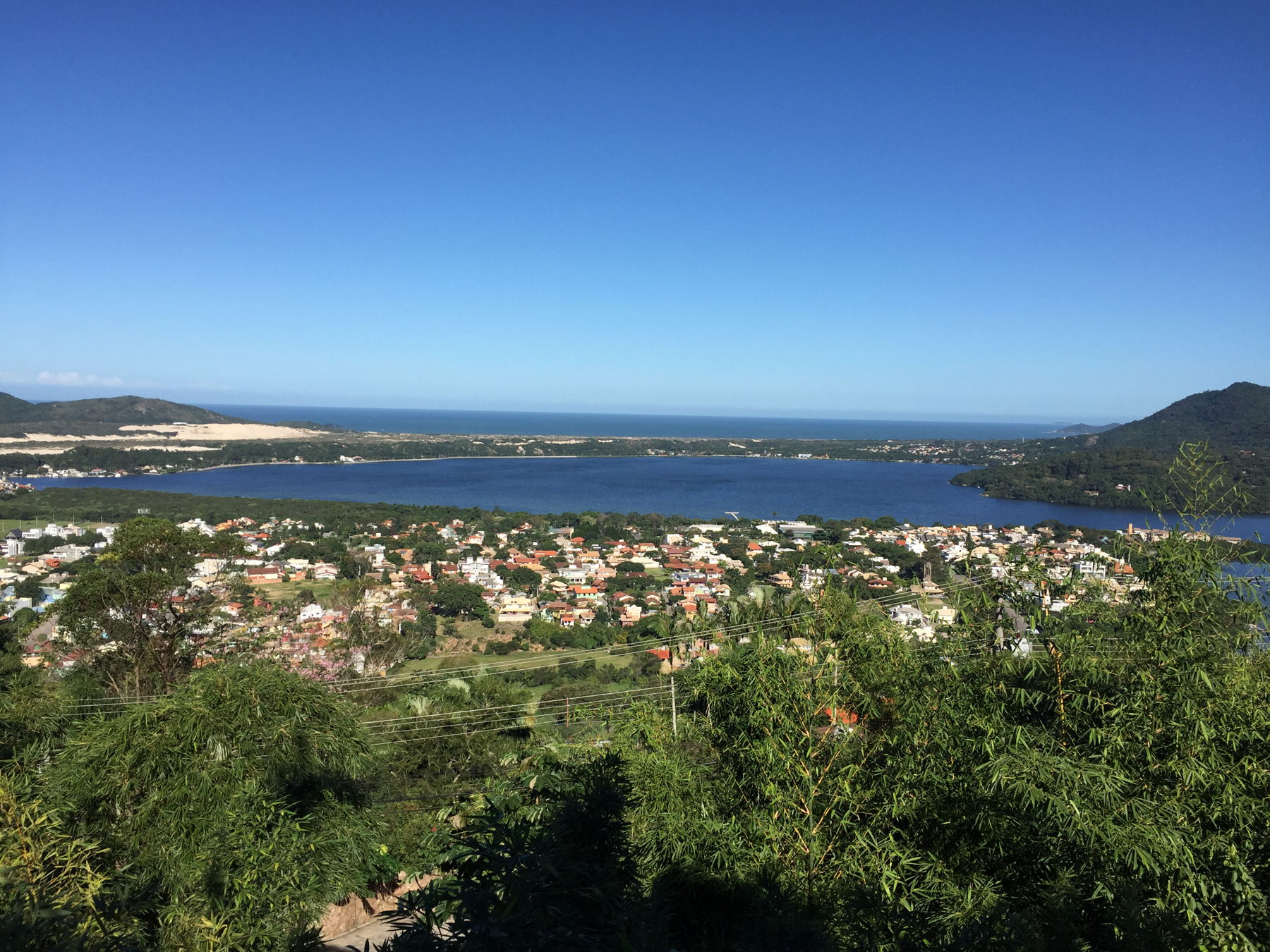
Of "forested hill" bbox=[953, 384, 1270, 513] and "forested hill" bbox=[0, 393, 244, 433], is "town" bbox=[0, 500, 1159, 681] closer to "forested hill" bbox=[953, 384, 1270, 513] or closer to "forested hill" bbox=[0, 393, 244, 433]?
"forested hill" bbox=[953, 384, 1270, 513]

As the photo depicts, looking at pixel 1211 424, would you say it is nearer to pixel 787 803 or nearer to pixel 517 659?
pixel 517 659

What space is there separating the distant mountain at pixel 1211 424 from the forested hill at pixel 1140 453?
59 mm

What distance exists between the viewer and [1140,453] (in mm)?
34969

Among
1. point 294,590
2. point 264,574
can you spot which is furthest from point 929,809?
point 264,574

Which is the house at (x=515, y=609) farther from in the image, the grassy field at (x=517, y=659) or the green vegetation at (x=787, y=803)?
the green vegetation at (x=787, y=803)

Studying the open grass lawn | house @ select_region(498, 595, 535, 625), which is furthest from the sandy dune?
house @ select_region(498, 595, 535, 625)

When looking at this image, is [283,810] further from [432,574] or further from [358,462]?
[358,462]

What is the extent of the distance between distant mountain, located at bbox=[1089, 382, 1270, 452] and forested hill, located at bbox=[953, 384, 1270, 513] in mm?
59

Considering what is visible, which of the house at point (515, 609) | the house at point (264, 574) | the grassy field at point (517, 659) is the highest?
the house at point (264, 574)

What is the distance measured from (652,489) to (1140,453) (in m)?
27.8

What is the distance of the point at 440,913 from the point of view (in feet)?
6.38

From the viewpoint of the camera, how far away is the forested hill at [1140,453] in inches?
1163

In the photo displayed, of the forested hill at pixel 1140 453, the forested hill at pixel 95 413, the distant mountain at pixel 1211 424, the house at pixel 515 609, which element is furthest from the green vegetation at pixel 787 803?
the forested hill at pixel 95 413

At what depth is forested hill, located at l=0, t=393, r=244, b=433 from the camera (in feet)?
175
